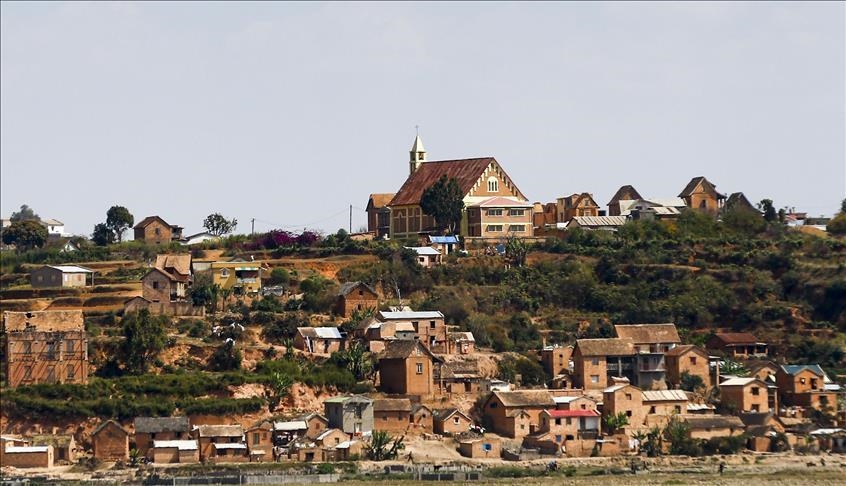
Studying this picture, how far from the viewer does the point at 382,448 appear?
6944 centimetres

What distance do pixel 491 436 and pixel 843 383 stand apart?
16265 mm

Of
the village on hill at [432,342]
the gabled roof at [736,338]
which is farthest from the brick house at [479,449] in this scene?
the gabled roof at [736,338]

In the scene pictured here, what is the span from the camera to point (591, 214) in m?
104

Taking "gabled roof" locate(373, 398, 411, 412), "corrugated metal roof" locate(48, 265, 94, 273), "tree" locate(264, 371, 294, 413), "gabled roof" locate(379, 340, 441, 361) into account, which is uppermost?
"corrugated metal roof" locate(48, 265, 94, 273)

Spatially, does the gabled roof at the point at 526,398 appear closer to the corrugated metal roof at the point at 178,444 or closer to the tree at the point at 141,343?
the corrugated metal roof at the point at 178,444

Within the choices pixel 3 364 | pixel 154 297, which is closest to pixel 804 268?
pixel 154 297

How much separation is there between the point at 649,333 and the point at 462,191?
20.1 m

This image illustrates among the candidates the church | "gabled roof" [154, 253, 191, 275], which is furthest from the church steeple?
"gabled roof" [154, 253, 191, 275]

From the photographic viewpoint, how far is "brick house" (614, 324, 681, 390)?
254 feet

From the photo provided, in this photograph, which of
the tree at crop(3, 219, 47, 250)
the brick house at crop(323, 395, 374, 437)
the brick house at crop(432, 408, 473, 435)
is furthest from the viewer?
the tree at crop(3, 219, 47, 250)

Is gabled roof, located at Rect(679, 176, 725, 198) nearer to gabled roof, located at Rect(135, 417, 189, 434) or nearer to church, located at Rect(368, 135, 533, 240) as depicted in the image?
church, located at Rect(368, 135, 533, 240)

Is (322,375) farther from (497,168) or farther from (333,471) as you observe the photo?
(497,168)

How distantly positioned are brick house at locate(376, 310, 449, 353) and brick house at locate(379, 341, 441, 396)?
316cm

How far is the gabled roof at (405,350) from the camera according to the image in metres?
74.5
